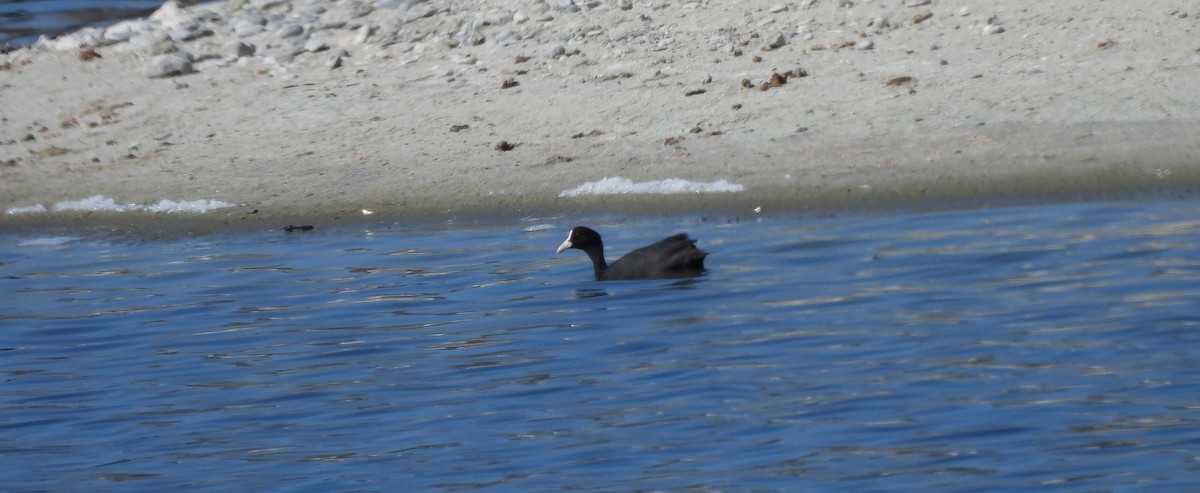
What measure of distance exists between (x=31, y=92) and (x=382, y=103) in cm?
339

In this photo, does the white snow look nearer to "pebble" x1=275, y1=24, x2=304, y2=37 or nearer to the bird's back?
"pebble" x1=275, y1=24, x2=304, y2=37

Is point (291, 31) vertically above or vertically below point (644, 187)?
above

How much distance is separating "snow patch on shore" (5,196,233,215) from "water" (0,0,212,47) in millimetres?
5918

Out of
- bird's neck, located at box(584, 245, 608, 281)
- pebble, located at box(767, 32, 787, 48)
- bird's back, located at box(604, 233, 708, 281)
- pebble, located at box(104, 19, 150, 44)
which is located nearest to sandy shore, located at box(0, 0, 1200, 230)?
pebble, located at box(767, 32, 787, 48)

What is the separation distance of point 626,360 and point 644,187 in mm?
3995

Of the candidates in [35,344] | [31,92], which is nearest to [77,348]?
[35,344]

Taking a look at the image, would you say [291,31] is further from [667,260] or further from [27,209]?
[667,260]

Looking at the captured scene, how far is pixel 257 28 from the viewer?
16.9 meters

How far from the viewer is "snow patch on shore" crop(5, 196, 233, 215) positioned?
44.3 feet

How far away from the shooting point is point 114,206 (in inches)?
542

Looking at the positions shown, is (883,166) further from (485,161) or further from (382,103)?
(382,103)

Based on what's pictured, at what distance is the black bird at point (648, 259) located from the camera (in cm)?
1048

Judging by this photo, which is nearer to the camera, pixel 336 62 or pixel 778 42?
pixel 778 42

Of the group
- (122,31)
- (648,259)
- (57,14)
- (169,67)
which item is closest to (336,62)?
(169,67)
